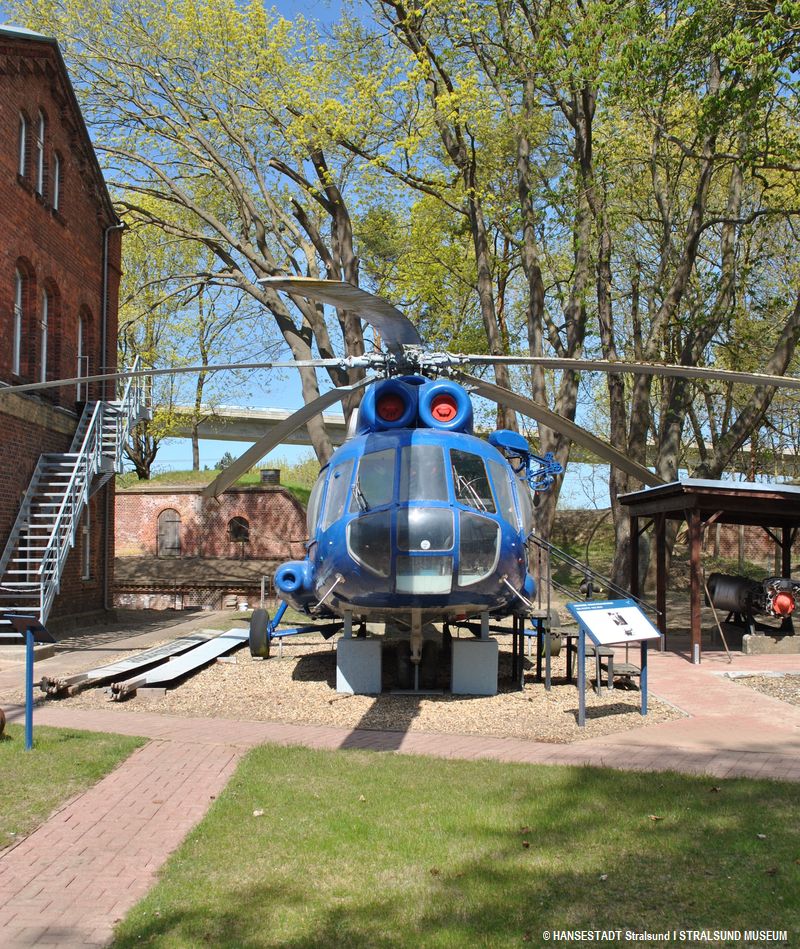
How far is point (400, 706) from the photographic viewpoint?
34.0ft

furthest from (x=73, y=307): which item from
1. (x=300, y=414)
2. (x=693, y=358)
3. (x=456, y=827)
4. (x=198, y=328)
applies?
(x=198, y=328)

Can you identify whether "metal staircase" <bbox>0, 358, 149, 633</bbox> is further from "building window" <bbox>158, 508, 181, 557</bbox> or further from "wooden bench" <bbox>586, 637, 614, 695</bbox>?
"building window" <bbox>158, 508, 181, 557</bbox>

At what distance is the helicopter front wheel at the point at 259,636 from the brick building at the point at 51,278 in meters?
5.23

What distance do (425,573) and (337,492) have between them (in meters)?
1.78

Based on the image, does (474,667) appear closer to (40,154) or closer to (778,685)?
(778,685)

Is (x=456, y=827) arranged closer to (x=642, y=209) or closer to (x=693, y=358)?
(x=693, y=358)

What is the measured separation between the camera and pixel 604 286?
2188 cm

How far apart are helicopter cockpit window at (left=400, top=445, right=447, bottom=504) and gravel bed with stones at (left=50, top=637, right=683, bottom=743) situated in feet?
7.79

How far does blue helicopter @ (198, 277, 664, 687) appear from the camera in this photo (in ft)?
29.3

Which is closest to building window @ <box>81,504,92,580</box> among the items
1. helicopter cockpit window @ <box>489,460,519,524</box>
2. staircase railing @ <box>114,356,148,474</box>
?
staircase railing @ <box>114,356,148,474</box>

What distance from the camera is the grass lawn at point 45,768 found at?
6.11 metres

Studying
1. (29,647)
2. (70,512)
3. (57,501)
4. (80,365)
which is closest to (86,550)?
(57,501)

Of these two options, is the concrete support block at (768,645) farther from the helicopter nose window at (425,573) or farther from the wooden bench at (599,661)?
the helicopter nose window at (425,573)

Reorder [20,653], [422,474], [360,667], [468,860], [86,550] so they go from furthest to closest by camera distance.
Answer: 1. [86,550]
2. [20,653]
3. [360,667]
4. [422,474]
5. [468,860]
